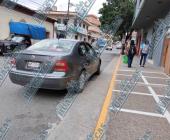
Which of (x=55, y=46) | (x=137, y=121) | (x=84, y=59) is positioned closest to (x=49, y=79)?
(x=55, y=46)

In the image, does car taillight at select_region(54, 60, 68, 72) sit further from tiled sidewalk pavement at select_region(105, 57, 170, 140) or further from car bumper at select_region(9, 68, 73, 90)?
tiled sidewalk pavement at select_region(105, 57, 170, 140)

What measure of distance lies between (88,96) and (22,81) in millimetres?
1840

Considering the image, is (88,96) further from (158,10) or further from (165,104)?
(158,10)

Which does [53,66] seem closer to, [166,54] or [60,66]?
[60,66]

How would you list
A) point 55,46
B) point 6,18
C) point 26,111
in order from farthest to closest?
point 6,18 → point 55,46 → point 26,111

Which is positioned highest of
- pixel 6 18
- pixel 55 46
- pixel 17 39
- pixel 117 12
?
pixel 117 12

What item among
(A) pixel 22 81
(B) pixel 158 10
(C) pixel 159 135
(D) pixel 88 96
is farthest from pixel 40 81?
(B) pixel 158 10

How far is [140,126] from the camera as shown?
169 inches

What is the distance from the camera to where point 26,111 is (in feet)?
15.8

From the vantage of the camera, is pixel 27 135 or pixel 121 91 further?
pixel 121 91

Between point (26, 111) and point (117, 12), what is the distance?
24.7 m

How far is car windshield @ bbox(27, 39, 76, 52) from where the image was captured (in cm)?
618

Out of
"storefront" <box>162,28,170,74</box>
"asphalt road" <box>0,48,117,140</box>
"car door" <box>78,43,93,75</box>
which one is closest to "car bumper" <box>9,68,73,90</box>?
"asphalt road" <box>0,48,117,140</box>

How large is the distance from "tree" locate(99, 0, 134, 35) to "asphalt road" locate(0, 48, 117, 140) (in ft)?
75.8
